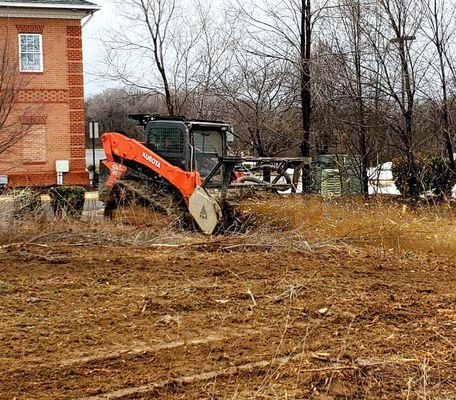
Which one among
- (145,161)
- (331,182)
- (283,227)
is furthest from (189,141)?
(331,182)

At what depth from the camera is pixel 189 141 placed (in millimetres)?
11914

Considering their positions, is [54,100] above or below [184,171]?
above

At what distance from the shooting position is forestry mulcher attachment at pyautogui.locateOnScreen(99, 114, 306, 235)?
10.7 metres

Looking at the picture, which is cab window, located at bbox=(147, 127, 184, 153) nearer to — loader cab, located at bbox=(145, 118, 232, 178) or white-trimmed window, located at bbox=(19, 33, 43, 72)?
loader cab, located at bbox=(145, 118, 232, 178)

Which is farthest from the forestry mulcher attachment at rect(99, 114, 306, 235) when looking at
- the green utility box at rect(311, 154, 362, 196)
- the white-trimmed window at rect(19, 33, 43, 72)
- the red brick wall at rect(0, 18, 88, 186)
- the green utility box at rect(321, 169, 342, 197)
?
the white-trimmed window at rect(19, 33, 43, 72)

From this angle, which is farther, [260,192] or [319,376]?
[260,192]

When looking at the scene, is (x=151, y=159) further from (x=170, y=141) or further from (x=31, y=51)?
(x=31, y=51)

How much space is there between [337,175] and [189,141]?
4.33m

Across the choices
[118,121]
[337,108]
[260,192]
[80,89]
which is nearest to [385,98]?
[337,108]

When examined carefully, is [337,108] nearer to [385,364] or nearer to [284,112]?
[284,112]

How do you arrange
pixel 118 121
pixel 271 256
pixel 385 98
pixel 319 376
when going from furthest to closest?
pixel 118 121 < pixel 385 98 < pixel 271 256 < pixel 319 376

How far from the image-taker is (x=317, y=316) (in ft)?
17.8

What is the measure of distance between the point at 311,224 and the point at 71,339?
20.4 feet

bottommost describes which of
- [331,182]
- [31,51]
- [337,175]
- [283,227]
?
[283,227]
